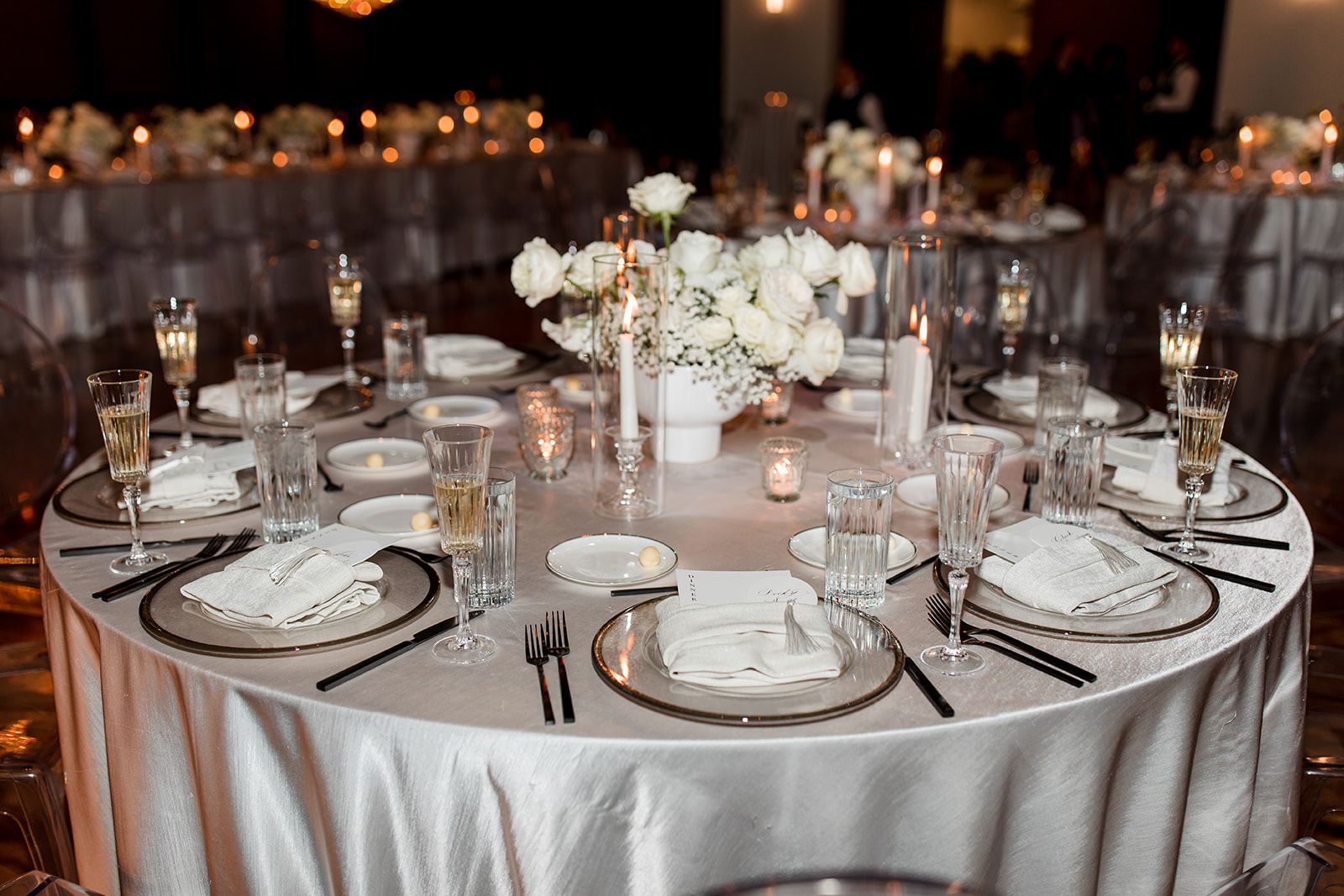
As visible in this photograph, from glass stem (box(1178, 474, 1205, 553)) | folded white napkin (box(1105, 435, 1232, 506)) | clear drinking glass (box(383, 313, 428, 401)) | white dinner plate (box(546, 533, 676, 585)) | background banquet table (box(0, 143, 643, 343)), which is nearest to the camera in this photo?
white dinner plate (box(546, 533, 676, 585))

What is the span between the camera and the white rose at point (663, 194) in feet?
6.73

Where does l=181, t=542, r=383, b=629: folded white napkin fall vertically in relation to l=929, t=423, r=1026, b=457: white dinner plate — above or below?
below

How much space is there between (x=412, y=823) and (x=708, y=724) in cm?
36

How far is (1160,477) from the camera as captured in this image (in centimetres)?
192

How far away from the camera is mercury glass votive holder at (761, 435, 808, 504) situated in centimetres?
189

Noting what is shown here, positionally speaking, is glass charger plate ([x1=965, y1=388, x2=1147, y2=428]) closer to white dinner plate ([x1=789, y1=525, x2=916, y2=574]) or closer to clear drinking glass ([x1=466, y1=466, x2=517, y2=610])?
white dinner plate ([x1=789, y1=525, x2=916, y2=574])

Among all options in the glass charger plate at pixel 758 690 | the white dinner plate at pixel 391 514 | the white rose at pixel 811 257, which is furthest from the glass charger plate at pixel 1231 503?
the white dinner plate at pixel 391 514

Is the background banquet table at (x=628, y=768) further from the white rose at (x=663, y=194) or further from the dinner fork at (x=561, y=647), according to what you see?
the white rose at (x=663, y=194)

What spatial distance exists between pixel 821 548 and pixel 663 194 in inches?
29.6

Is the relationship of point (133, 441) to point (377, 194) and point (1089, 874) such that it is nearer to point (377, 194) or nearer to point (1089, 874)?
point (1089, 874)

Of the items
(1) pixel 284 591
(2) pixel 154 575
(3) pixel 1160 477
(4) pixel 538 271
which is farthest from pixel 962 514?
(2) pixel 154 575

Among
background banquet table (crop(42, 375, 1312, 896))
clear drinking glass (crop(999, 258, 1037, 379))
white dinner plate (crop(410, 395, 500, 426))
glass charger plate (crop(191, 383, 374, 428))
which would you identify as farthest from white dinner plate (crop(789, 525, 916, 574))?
glass charger plate (crop(191, 383, 374, 428))

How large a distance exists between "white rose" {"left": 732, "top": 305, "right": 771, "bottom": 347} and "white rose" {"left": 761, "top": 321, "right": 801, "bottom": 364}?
10 millimetres

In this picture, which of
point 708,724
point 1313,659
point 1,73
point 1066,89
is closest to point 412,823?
point 708,724
